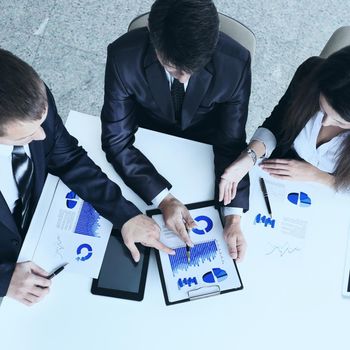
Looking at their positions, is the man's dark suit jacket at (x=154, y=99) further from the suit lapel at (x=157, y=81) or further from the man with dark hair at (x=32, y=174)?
the man with dark hair at (x=32, y=174)

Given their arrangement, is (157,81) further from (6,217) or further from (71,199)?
(6,217)

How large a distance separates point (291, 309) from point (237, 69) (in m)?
0.79

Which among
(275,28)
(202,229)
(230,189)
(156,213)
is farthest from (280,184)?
(275,28)

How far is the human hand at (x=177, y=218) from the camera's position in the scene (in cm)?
134

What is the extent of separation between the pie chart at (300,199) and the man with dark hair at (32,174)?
46cm

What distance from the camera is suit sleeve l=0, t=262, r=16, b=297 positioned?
1283 mm

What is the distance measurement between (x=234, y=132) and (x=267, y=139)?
5.1 inches

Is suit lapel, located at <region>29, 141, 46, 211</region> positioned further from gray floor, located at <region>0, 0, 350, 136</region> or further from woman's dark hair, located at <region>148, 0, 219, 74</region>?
gray floor, located at <region>0, 0, 350, 136</region>

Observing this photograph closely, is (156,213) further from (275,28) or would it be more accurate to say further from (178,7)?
(275,28)

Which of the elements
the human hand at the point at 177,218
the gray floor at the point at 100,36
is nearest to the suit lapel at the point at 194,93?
the human hand at the point at 177,218

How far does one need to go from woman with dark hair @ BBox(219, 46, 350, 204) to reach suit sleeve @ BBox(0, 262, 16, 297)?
0.70 metres

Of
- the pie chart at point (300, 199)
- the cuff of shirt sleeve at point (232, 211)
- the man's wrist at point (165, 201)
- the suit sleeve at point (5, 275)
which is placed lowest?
the suit sleeve at point (5, 275)

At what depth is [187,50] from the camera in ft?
3.60

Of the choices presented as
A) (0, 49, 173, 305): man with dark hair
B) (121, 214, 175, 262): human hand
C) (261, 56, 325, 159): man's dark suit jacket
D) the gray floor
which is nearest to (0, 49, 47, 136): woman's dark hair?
(0, 49, 173, 305): man with dark hair
